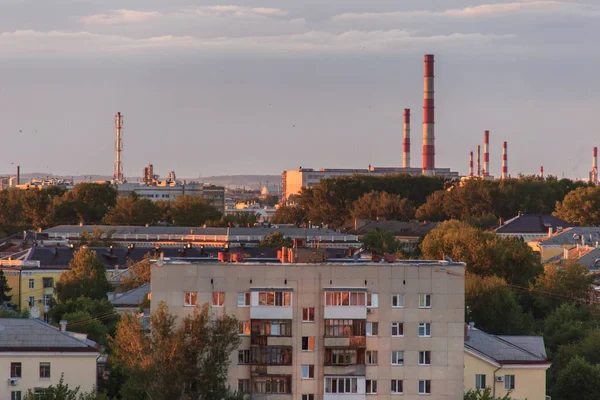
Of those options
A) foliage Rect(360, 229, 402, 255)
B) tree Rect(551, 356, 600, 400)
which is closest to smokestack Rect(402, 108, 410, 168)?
foliage Rect(360, 229, 402, 255)

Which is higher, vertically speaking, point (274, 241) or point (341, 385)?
point (274, 241)

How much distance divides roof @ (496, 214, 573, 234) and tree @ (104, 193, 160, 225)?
27.3 m

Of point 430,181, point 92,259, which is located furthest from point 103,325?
point 430,181

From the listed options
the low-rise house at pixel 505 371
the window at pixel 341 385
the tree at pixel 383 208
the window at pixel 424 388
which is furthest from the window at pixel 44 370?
the tree at pixel 383 208

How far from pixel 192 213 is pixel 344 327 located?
89.6 meters

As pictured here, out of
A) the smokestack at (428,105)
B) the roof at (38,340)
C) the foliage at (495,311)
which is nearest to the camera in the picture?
the roof at (38,340)

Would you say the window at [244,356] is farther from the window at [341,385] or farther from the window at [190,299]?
the window at [341,385]

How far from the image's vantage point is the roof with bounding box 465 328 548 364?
3722cm

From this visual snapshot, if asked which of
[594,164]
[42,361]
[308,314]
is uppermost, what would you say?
[594,164]

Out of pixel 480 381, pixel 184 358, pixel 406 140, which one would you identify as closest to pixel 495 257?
pixel 480 381

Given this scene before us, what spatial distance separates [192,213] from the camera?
12288 centimetres

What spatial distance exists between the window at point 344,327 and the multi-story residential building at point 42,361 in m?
5.37

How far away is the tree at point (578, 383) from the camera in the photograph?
3991 cm

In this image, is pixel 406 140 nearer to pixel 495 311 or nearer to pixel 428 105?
pixel 428 105
